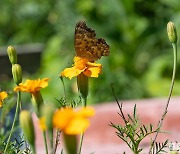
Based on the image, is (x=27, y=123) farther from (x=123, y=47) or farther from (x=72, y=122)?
(x=123, y=47)

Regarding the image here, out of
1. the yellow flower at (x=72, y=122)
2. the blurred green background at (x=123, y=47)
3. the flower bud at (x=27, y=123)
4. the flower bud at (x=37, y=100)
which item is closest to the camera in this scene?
the yellow flower at (x=72, y=122)

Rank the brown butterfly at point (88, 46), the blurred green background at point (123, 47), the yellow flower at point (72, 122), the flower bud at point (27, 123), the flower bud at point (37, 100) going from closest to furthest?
1. the yellow flower at point (72, 122)
2. the flower bud at point (27, 123)
3. the flower bud at point (37, 100)
4. the brown butterfly at point (88, 46)
5. the blurred green background at point (123, 47)

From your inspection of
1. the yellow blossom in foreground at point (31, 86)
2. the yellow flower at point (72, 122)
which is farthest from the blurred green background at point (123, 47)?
the yellow flower at point (72, 122)

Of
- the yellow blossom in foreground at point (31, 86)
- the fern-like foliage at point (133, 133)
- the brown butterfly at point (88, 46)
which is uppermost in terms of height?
the brown butterfly at point (88, 46)

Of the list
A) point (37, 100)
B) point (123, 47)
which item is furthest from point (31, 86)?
point (123, 47)

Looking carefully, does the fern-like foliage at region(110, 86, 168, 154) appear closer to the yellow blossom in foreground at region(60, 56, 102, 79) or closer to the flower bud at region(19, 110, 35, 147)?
the yellow blossom in foreground at region(60, 56, 102, 79)

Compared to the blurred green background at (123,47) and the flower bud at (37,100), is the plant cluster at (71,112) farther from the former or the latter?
the blurred green background at (123,47)
